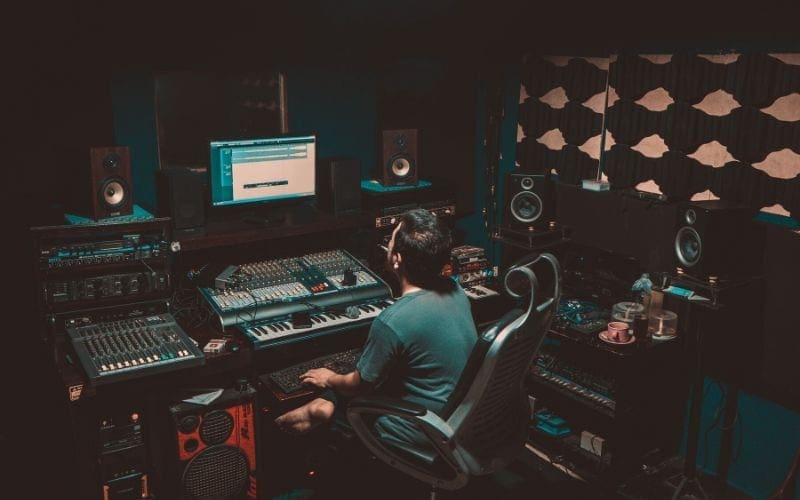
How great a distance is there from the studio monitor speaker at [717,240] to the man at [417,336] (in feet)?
3.92

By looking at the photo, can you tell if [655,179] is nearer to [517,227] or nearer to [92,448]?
[517,227]

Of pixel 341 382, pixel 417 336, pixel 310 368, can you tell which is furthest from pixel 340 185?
pixel 417 336

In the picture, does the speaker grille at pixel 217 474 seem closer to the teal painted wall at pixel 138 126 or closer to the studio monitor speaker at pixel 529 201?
the teal painted wall at pixel 138 126

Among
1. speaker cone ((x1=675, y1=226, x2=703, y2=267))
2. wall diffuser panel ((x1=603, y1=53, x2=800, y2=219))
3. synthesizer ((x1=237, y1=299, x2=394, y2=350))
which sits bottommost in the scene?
synthesizer ((x1=237, y1=299, x2=394, y2=350))

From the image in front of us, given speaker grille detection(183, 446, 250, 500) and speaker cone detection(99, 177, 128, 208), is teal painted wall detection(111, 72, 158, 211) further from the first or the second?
speaker grille detection(183, 446, 250, 500)

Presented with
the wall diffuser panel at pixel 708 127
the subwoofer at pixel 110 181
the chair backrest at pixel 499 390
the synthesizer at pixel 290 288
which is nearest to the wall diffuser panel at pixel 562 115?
the wall diffuser panel at pixel 708 127

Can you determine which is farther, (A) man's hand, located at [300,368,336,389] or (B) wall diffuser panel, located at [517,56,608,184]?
(B) wall diffuser panel, located at [517,56,608,184]

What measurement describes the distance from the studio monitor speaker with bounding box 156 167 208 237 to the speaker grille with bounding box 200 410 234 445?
2.69 ft

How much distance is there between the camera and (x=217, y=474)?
3061mm

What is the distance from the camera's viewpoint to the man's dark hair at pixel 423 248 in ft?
7.99

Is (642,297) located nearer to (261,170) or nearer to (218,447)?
(261,170)

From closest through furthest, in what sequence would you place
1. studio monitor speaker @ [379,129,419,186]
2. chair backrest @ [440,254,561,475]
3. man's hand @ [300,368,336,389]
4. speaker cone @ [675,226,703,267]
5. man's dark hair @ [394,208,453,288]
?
1. chair backrest @ [440,254,561,475]
2. man's dark hair @ [394,208,453,288]
3. man's hand @ [300,368,336,389]
4. speaker cone @ [675,226,703,267]
5. studio monitor speaker @ [379,129,419,186]

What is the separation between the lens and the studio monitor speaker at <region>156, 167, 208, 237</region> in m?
3.17

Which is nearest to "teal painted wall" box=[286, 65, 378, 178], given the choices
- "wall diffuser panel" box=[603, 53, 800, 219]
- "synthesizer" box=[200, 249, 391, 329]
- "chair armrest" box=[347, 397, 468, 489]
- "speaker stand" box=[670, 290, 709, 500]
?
"synthesizer" box=[200, 249, 391, 329]
